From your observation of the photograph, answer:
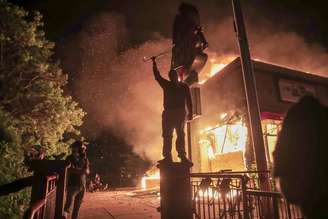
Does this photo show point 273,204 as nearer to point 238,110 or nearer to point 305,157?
point 305,157

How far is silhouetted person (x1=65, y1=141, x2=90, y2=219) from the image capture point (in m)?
5.35

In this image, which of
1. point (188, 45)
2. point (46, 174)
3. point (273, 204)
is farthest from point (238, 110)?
point (46, 174)

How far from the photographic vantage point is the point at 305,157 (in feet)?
4.92

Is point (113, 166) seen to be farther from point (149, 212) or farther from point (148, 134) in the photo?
point (149, 212)

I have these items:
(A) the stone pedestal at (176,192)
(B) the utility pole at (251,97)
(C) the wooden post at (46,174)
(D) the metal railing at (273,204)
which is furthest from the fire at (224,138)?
(C) the wooden post at (46,174)

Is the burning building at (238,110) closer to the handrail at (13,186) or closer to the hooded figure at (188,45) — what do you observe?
the hooded figure at (188,45)

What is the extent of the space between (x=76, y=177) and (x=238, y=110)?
956 cm

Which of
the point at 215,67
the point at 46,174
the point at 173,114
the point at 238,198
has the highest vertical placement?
the point at 215,67

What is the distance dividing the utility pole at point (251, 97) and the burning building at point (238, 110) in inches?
193

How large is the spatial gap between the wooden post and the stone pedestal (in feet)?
7.83

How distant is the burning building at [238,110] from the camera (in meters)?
12.6

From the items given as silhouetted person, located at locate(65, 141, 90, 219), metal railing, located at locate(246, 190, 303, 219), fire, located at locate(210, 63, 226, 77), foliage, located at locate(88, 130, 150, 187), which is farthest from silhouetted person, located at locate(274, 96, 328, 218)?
foliage, located at locate(88, 130, 150, 187)

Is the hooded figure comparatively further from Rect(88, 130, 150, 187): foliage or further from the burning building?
Rect(88, 130, 150, 187): foliage

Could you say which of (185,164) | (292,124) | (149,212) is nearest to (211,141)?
(149,212)
